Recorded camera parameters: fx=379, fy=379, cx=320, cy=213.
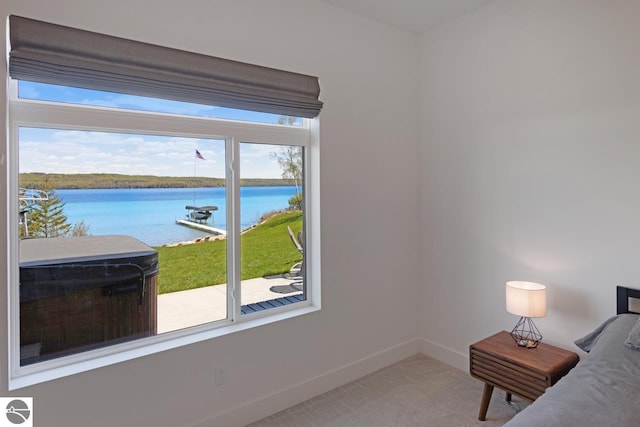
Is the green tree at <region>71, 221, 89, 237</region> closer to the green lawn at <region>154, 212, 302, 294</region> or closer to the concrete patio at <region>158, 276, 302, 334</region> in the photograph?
the green lawn at <region>154, 212, 302, 294</region>

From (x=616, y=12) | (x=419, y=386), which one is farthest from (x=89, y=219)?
(x=616, y=12)

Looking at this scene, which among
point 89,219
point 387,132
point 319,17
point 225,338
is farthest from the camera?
point 387,132

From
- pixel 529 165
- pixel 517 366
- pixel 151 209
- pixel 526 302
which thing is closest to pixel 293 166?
pixel 151 209

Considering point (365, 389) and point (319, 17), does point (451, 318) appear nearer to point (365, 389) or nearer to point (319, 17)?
point (365, 389)

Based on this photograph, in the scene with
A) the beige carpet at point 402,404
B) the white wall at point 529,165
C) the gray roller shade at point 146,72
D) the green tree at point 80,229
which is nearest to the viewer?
the gray roller shade at point 146,72

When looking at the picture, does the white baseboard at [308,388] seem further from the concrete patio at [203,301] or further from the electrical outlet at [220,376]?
the concrete patio at [203,301]

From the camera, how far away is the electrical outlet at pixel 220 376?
86.4 inches

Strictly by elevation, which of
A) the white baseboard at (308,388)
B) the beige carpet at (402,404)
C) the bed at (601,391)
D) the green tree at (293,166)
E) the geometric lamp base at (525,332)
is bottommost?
the beige carpet at (402,404)

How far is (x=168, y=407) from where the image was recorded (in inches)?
80.3

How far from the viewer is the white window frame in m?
1.73

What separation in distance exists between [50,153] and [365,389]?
2389mm

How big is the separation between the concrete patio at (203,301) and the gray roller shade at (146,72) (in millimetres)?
1117

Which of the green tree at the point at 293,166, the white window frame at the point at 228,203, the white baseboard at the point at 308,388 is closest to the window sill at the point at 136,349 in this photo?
the white window frame at the point at 228,203

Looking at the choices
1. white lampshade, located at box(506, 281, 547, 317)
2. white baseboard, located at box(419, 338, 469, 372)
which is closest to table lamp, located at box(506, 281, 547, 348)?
white lampshade, located at box(506, 281, 547, 317)
